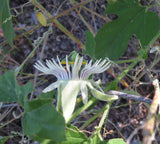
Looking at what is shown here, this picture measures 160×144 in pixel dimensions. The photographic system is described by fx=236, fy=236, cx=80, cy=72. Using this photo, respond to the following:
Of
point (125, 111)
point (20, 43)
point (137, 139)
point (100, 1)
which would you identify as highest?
point (100, 1)

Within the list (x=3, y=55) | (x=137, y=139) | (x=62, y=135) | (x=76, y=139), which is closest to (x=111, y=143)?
(x=76, y=139)

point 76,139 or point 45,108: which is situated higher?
point 45,108

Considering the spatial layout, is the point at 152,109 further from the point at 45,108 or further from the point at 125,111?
the point at 125,111

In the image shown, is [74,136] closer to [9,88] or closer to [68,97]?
[68,97]

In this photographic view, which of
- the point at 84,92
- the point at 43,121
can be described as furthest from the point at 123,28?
the point at 43,121

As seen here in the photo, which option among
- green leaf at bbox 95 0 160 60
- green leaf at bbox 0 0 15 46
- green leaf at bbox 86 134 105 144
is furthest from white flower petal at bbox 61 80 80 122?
green leaf at bbox 0 0 15 46
